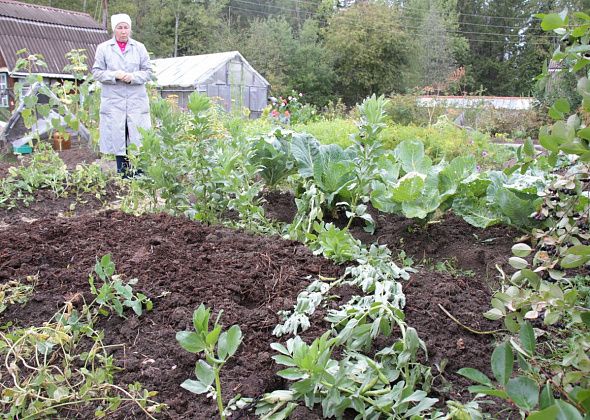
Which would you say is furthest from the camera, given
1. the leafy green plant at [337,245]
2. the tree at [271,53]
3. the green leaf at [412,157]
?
the tree at [271,53]

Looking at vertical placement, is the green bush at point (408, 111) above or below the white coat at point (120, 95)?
below

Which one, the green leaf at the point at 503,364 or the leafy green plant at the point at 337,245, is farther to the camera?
the leafy green plant at the point at 337,245

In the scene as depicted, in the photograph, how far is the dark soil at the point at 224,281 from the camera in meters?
1.67

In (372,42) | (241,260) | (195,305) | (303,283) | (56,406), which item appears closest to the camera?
(56,406)

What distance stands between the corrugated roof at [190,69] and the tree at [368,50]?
49.4ft

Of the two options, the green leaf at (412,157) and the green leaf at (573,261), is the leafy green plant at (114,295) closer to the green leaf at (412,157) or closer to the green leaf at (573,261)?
the green leaf at (573,261)

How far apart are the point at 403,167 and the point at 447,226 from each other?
427mm

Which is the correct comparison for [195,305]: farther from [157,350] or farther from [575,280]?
[575,280]

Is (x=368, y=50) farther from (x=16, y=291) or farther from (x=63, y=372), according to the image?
(x=63, y=372)

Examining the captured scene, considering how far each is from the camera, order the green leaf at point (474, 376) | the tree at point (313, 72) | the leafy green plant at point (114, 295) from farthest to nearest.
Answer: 1. the tree at point (313, 72)
2. the leafy green plant at point (114, 295)
3. the green leaf at point (474, 376)

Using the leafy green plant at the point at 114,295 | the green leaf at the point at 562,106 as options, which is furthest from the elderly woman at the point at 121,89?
the green leaf at the point at 562,106

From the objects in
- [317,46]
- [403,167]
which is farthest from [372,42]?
[403,167]

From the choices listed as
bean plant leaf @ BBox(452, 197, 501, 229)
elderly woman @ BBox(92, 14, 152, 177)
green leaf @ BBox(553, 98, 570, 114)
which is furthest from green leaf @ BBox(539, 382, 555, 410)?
elderly woman @ BBox(92, 14, 152, 177)

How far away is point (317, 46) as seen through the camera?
3775 cm
